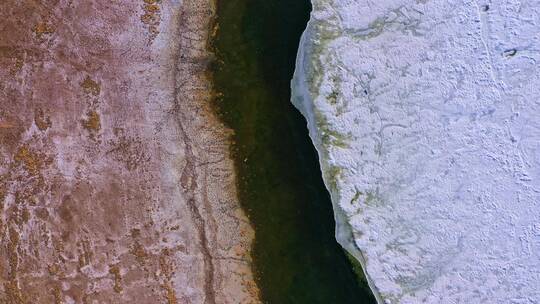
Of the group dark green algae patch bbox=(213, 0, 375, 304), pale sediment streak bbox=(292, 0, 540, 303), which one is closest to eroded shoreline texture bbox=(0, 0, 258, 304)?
dark green algae patch bbox=(213, 0, 375, 304)

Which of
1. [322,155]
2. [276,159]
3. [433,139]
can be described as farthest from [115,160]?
[433,139]

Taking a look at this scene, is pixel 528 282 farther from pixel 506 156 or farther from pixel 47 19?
pixel 47 19

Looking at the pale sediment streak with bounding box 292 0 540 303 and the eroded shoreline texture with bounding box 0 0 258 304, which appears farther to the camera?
the eroded shoreline texture with bounding box 0 0 258 304

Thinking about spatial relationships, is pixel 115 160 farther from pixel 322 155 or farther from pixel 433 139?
pixel 433 139

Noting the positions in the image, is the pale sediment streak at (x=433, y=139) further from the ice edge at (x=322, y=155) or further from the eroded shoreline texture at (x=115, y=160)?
the eroded shoreline texture at (x=115, y=160)

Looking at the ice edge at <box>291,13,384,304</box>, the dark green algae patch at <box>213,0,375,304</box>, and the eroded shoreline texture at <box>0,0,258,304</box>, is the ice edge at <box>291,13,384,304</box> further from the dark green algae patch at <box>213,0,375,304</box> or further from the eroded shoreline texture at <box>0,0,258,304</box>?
the eroded shoreline texture at <box>0,0,258,304</box>

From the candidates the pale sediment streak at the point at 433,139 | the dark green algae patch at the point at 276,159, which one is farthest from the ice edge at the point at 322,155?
the dark green algae patch at the point at 276,159
